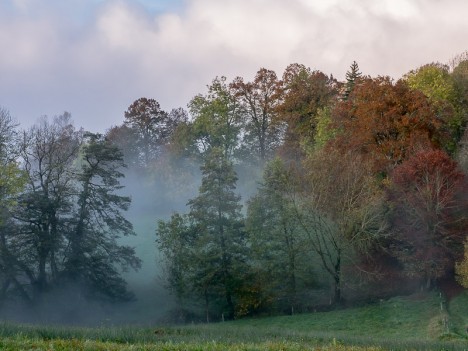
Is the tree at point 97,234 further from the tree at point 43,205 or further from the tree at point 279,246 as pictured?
the tree at point 279,246

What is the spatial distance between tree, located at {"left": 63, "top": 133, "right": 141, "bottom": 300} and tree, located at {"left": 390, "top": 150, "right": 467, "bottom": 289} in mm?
21493

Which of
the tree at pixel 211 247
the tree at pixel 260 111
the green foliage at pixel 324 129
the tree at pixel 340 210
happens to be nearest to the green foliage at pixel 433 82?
the green foliage at pixel 324 129

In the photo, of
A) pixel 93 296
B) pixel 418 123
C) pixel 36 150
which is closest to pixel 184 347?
pixel 93 296

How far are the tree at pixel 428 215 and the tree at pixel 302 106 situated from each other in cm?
2192

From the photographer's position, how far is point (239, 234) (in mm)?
46625

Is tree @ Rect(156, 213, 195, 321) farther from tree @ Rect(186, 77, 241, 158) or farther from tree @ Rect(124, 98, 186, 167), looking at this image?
tree @ Rect(124, 98, 186, 167)

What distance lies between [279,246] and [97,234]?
49.6ft

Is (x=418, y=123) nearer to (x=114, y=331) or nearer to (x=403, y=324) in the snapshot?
(x=403, y=324)

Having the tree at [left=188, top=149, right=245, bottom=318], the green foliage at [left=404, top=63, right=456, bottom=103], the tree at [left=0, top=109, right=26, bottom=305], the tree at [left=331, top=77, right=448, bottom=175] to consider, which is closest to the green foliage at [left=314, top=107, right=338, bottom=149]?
the tree at [left=331, top=77, right=448, bottom=175]

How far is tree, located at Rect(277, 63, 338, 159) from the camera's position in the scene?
6794 cm

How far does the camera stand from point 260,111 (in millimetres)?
74000

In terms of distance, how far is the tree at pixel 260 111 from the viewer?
73125 mm

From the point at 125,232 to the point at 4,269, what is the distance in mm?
10478

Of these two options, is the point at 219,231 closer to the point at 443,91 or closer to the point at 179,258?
the point at 179,258
